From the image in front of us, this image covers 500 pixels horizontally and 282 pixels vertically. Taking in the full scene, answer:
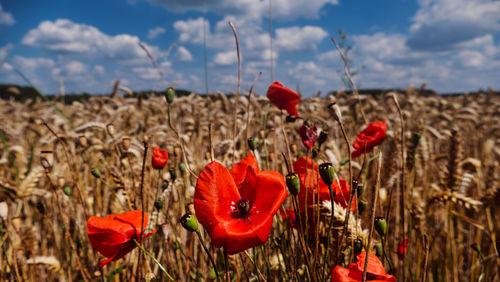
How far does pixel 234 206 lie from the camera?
74cm

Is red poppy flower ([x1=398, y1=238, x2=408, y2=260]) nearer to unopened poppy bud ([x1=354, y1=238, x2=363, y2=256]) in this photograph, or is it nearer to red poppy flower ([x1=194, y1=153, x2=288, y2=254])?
unopened poppy bud ([x1=354, y1=238, x2=363, y2=256])

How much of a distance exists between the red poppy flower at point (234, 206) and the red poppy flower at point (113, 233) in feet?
0.93

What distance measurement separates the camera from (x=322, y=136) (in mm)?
1002

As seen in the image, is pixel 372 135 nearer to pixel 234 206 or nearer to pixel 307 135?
pixel 307 135

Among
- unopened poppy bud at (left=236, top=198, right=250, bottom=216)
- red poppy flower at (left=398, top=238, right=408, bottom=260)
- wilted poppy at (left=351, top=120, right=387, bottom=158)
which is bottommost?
red poppy flower at (left=398, top=238, right=408, bottom=260)

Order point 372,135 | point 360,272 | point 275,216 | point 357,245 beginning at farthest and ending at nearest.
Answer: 1. point 275,216
2. point 372,135
3. point 357,245
4. point 360,272

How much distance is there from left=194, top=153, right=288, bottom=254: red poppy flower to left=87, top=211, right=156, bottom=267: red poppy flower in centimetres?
28

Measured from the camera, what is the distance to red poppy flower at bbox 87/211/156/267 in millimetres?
844

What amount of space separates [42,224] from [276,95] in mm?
2013

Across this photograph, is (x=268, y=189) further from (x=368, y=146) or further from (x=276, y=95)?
(x=368, y=146)

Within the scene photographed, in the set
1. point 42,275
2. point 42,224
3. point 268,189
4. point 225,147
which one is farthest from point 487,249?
point 42,224

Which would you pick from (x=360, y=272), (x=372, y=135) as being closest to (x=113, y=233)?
(x=360, y=272)

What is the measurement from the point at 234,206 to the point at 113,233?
1.15ft

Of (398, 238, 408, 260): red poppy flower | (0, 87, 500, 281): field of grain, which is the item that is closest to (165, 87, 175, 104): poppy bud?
(0, 87, 500, 281): field of grain
